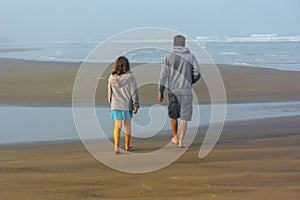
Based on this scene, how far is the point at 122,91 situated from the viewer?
24.7 ft

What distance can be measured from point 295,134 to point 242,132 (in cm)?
91

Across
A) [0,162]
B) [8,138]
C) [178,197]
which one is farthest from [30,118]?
[178,197]

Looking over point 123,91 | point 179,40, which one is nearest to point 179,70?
point 179,40

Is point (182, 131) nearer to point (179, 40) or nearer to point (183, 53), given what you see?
point (183, 53)

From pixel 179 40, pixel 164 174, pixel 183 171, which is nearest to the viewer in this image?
pixel 164 174

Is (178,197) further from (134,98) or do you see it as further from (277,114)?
(277,114)

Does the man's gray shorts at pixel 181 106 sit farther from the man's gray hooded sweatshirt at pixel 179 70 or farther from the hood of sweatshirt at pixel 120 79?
the hood of sweatshirt at pixel 120 79

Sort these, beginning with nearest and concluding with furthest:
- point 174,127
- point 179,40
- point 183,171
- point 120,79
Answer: point 183,171 < point 120,79 < point 179,40 < point 174,127

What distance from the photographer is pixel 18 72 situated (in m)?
21.5

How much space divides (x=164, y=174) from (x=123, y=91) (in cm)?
163

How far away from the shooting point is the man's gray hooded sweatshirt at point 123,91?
7465 mm

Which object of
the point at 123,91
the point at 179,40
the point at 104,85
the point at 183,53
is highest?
the point at 179,40

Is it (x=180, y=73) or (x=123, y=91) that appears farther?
(x=180, y=73)

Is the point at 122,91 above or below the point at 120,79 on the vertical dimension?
below
